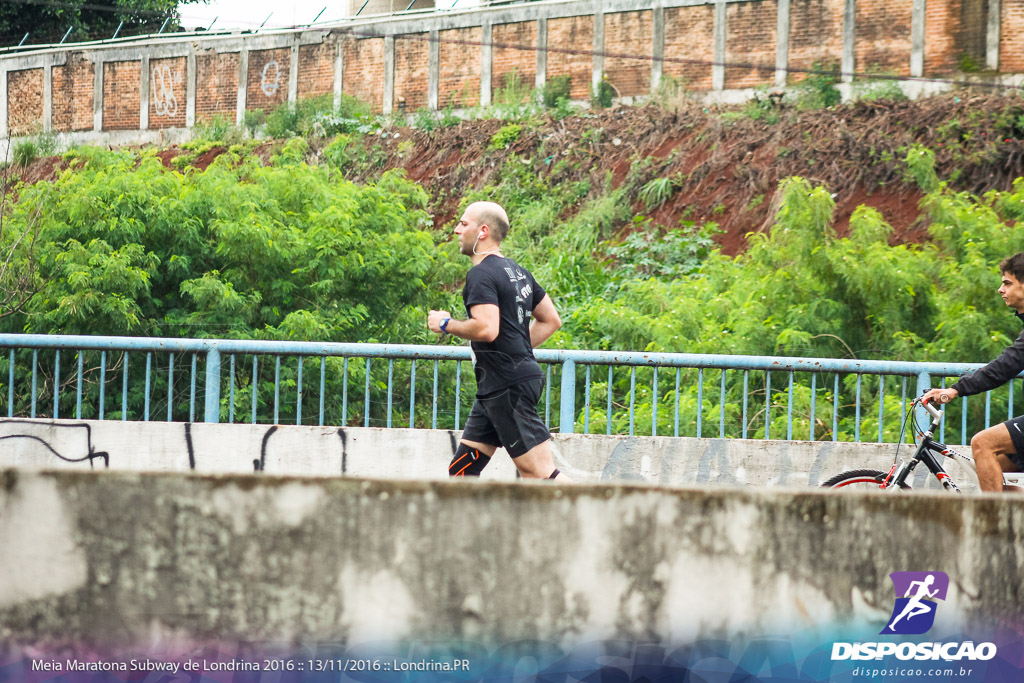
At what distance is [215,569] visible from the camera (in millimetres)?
2844

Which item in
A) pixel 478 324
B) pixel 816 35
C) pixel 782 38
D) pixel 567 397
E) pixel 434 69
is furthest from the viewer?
pixel 434 69

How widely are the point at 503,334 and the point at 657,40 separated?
22337 mm

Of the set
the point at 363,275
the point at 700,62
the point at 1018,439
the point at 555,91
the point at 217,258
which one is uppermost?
the point at 700,62

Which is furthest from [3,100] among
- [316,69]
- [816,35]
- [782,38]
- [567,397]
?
[567,397]

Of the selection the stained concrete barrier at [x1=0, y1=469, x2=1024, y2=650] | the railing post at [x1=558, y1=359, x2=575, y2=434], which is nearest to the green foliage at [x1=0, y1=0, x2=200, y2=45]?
the railing post at [x1=558, y1=359, x2=575, y2=434]

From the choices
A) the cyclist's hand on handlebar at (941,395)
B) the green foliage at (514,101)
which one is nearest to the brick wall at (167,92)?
the green foliage at (514,101)

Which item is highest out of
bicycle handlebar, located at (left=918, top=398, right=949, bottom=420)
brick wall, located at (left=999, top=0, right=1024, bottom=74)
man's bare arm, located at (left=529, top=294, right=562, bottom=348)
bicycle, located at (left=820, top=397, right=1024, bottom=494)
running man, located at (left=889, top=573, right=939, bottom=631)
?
brick wall, located at (left=999, top=0, right=1024, bottom=74)

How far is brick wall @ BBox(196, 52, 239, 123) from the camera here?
3122cm

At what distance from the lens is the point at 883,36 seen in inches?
917

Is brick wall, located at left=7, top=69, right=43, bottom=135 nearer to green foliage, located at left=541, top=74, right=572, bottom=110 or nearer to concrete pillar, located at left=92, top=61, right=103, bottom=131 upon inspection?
concrete pillar, located at left=92, top=61, right=103, bottom=131

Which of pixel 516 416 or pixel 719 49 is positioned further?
pixel 719 49

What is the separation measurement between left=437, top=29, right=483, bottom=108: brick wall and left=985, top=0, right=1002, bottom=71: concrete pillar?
41.1 ft

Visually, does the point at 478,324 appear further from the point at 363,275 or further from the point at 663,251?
the point at 663,251

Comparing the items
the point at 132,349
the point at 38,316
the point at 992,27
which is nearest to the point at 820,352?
the point at 132,349
